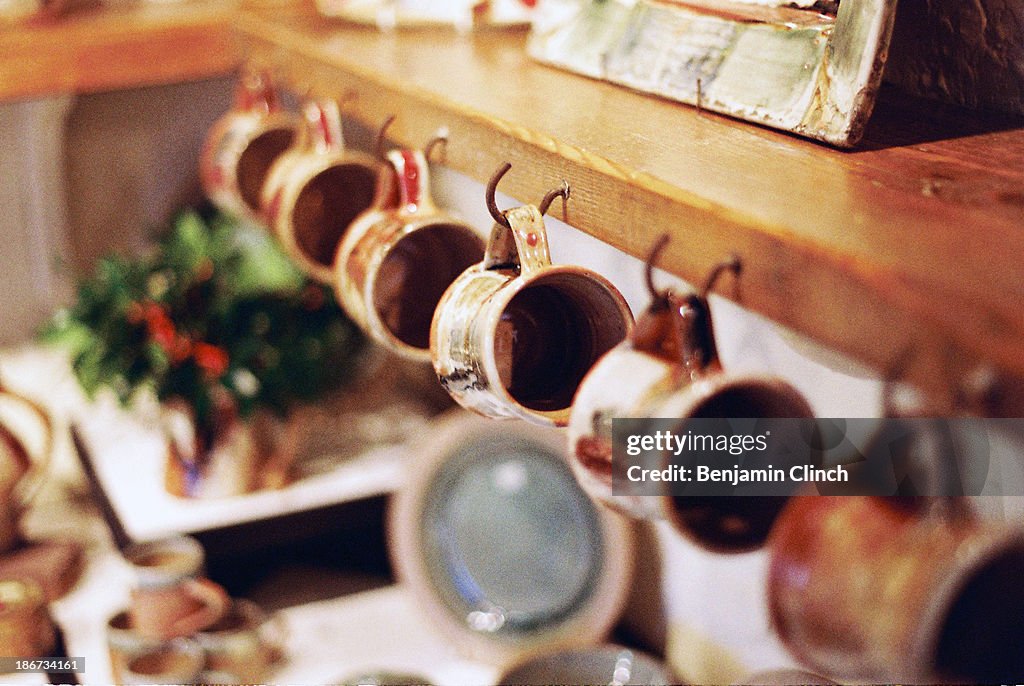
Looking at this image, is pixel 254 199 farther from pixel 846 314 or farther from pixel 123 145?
pixel 846 314

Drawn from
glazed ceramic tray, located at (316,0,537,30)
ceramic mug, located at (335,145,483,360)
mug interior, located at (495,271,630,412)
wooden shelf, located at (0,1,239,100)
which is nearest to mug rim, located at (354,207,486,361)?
ceramic mug, located at (335,145,483,360)

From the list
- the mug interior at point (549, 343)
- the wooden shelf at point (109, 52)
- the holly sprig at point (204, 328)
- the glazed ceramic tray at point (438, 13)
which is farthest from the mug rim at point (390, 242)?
the wooden shelf at point (109, 52)

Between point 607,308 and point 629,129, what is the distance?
15 cm

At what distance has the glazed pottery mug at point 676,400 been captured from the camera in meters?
0.71

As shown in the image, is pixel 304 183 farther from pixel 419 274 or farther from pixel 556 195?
pixel 556 195

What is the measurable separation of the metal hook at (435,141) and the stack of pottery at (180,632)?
31.1 inches

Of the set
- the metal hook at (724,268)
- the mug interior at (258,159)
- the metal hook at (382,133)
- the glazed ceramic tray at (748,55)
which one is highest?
the glazed ceramic tray at (748,55)

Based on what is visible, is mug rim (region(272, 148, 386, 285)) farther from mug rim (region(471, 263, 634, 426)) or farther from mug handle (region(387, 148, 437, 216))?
mug rim (region(471, 263, 634, 426))

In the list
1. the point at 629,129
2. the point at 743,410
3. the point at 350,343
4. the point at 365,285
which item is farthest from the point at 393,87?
the point at 350,343

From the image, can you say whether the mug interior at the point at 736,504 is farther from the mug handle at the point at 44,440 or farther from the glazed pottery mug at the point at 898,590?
the mug handle at the point at 44,440

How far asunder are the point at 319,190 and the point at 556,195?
599 mm

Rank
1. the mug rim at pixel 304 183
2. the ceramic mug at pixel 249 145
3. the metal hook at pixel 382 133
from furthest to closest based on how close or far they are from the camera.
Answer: the ceramic mug at pixel 249 145 < the mug rim at pixel 304 183 < the metal hook at pixel 382 133

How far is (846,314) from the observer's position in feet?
1.92
